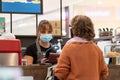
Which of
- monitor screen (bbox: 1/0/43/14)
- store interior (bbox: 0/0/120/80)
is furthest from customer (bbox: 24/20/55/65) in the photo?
store interior (bbox: 0/0/120/80)

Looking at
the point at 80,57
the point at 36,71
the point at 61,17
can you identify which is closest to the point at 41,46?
the point at 36,71

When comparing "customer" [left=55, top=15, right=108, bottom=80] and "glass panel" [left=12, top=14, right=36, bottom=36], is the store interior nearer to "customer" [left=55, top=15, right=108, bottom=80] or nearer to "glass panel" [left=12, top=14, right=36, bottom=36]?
"glass panel" [left=12, top=14, right=36, bottom=36]

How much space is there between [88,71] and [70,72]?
0.15m

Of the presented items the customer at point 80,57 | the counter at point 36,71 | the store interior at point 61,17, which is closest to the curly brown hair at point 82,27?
the customer at point 80,57

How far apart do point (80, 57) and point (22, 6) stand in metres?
2.62

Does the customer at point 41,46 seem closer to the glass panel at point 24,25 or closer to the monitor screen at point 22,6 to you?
the monitor screen at point 22,6

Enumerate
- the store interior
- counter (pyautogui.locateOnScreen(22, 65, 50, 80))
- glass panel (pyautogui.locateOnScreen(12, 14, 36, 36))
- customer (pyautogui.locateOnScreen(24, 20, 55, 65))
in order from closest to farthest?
counter (pyautogui.locateOnScreen(22, 65, 50, 80)) → customer (pyautogui.locateOnScreen(24, 20, 55, 65)) → the store interior → glass panel (pyautogui.locateOnScreen(12, 14, 36, 36))

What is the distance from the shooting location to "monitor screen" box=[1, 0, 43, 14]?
15.3ft

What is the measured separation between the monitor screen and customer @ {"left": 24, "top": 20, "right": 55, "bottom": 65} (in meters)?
Answer: 0.96

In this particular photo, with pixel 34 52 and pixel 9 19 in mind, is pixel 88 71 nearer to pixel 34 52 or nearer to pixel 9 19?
pixel 34 52

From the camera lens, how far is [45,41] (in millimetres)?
3822

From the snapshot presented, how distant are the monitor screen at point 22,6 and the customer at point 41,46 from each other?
Result: 0.96 meters

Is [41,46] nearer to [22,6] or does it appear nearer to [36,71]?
[36,71]

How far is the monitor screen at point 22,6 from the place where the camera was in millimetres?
4673
